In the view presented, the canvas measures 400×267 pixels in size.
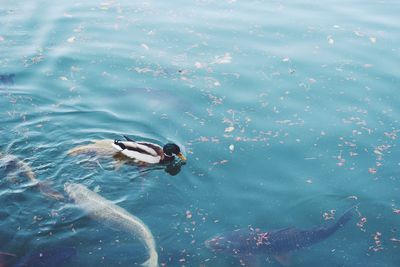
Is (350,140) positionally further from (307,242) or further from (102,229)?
(102,229)

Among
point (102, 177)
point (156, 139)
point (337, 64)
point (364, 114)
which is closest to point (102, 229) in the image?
point (102, 177)

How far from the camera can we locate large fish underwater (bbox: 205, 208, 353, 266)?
273 inches

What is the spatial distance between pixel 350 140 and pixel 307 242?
2.85 metres

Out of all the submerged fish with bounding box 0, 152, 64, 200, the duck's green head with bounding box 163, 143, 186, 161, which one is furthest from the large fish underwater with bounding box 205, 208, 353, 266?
the submerged fish with bounding box 0, 152, 64, 200

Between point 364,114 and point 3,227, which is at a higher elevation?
point 364,114

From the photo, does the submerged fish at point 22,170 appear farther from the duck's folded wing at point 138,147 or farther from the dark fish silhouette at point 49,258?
the duck's folded wing at point 138,147

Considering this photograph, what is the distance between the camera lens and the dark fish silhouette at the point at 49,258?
21.6 feet

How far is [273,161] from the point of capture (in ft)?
28.4

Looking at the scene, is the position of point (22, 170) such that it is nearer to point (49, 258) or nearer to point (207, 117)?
point (49, 258)

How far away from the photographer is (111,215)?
736 cm

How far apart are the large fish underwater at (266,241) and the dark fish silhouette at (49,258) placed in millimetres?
1959

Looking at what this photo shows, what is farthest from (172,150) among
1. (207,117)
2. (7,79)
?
(7,79)

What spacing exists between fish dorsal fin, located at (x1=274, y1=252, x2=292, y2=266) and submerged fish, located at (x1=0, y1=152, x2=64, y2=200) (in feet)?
11.5

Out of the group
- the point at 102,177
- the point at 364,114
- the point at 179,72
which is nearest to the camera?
the point at 102,177
